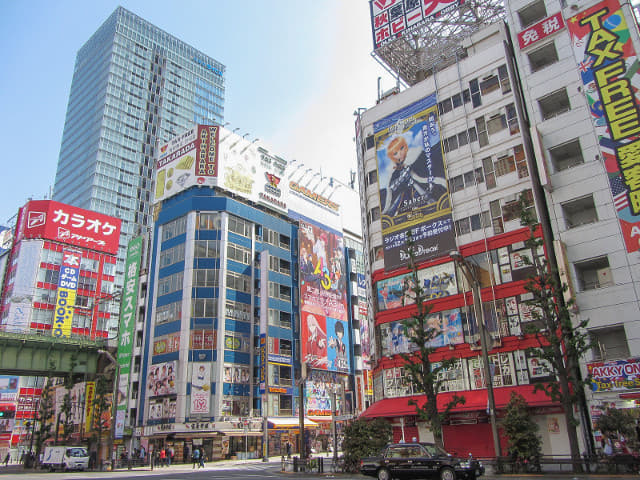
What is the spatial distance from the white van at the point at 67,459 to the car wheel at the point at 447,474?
34841 millimetres

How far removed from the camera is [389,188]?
1825 inches

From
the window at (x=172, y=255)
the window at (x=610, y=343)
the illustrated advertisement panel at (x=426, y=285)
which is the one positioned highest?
the window at (x=172, y=255)

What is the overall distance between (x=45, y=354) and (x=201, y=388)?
1749 cm

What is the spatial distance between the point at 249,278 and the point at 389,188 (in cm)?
2845

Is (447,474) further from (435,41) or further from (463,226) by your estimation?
(435,41)

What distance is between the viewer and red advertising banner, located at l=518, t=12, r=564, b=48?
37.6m

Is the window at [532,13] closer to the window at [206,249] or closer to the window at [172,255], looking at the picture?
the window at [206,249]

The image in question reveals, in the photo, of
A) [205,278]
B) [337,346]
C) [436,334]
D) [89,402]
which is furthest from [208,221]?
[436,334]

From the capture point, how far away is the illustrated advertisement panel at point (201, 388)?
2243 inches

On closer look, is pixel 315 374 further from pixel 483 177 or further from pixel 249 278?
pixel 483 177

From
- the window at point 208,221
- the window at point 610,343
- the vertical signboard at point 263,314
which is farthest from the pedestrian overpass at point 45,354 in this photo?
the window at point 610,343

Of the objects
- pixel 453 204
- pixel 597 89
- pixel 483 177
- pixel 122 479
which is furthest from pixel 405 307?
pixel 122 479

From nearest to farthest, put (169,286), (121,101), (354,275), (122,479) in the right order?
1. (122,479)
2. (169,286)
3. (354,275)
4. (121,101)

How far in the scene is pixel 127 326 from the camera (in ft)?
225
